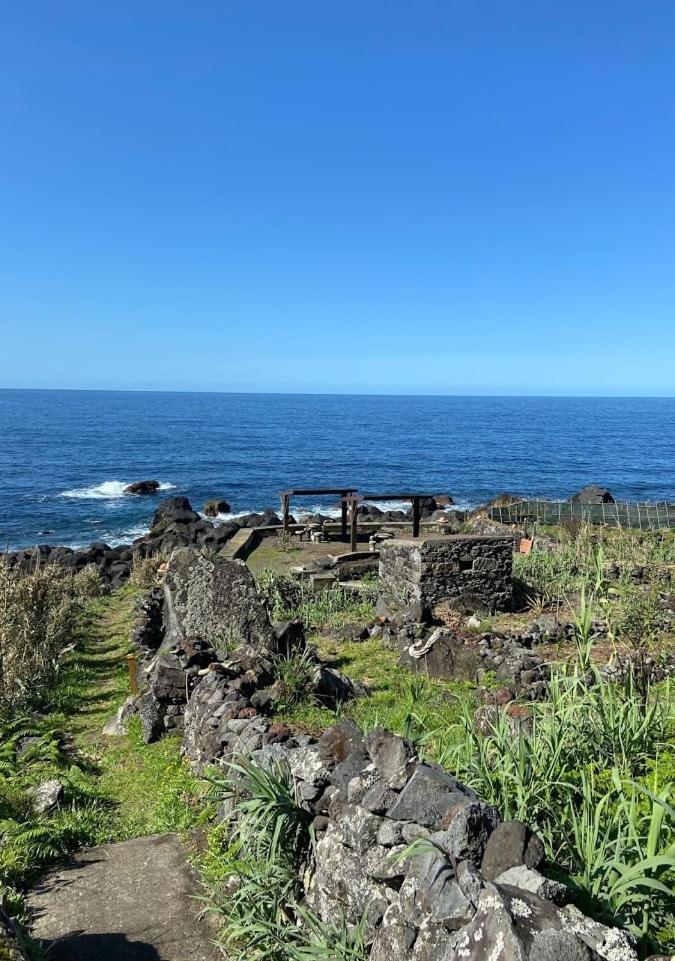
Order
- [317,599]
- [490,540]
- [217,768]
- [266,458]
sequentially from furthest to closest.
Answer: [266,458] → [317,599] → [490,540] → [217,768]

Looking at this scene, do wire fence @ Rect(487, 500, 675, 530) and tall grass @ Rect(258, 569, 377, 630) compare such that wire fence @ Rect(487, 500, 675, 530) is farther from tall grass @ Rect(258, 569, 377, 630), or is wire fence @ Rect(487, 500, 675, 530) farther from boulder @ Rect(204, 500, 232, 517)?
boulder @ Rect(204, 500, 232, 517)

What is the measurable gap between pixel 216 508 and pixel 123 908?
1543 inches

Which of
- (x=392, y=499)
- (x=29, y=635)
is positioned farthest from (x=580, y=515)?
(x=29, y=635)

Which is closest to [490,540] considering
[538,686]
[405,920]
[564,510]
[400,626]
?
[400,626]

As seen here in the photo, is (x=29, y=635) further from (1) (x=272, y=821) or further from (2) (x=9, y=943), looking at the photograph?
(2) (x=9, y=943)

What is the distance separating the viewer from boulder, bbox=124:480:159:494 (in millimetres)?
51103

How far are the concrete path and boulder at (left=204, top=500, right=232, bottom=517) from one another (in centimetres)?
3770

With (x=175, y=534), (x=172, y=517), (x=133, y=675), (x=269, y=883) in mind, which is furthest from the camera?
(x=172, y=517)

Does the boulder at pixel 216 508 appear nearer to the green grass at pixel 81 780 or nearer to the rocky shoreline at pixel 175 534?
the rocky shoreline at pixel 175 534

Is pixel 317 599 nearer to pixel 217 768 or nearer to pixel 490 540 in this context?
pixel 490 540

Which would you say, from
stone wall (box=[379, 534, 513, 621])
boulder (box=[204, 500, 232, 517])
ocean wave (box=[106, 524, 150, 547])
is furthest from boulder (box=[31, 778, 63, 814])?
boulder (box=[204, 500, 232, 517])

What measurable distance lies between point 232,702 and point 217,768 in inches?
41.9

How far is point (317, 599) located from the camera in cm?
1647

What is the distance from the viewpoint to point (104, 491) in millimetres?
51594
